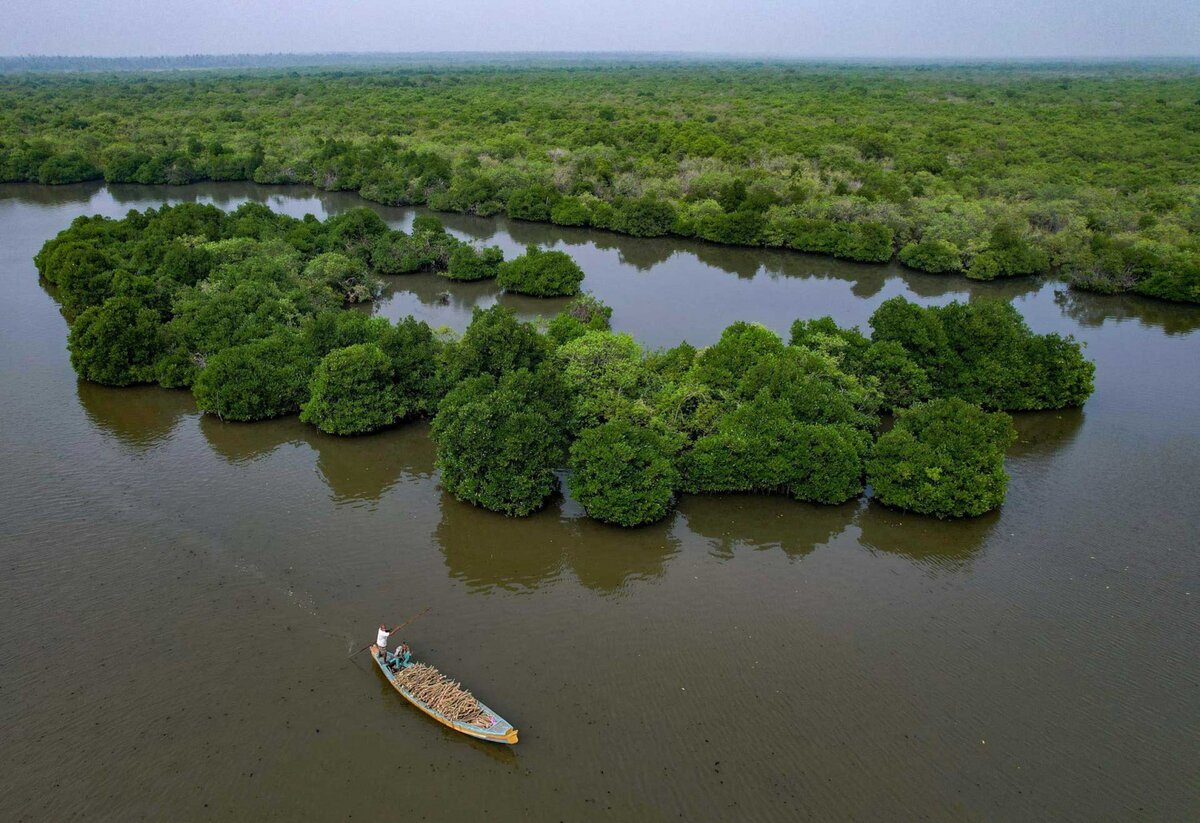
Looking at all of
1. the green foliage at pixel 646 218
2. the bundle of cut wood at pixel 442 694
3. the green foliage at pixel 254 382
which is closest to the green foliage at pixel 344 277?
the green foliage at pixel 254 382

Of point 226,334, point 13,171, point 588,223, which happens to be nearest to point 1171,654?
point 226,334

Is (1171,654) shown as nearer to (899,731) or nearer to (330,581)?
(899,731)

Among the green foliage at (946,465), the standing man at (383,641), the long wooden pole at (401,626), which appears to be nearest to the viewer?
the standing man at (383,641)

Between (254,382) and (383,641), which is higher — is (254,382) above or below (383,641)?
above

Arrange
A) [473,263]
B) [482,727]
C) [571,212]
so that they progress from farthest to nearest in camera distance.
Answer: [571,212] → [473,263] → [482,727]

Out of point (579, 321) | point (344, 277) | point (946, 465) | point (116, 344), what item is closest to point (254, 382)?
point (116, 344)

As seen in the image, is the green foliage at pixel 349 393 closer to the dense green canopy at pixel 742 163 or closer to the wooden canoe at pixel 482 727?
the wooden canoe at pixel 482 727

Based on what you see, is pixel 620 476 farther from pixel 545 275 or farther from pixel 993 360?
pixel 545 275
